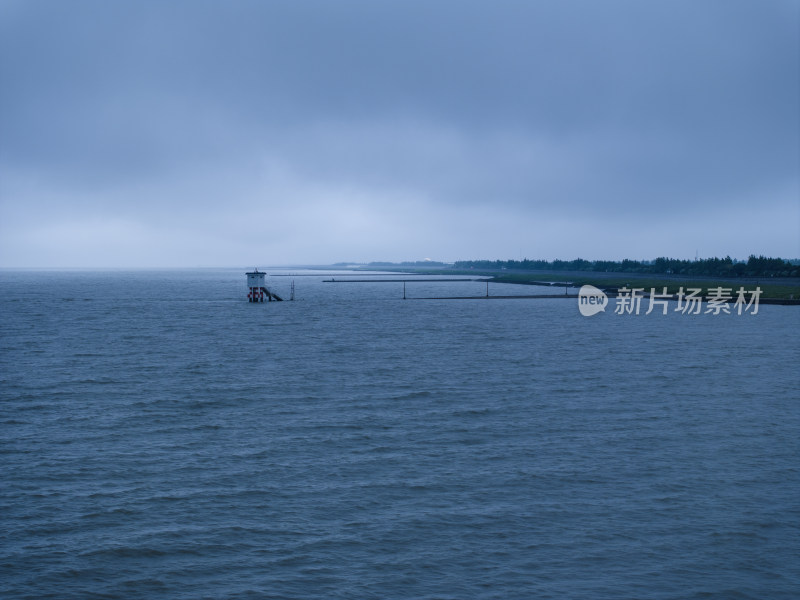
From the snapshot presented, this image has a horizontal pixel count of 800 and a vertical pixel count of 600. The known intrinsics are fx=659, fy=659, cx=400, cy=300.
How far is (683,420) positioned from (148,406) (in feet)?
78.4

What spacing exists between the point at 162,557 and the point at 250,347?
42564mm

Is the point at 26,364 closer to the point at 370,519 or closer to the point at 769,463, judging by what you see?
the point at 370,519

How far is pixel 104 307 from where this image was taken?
115 metres

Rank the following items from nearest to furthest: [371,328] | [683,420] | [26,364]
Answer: [683,420] < [26,364] < [371,328]

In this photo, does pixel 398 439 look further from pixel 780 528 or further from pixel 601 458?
pixel 780 528

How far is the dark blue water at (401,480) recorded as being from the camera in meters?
14.0

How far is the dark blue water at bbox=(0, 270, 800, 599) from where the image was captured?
550 inches

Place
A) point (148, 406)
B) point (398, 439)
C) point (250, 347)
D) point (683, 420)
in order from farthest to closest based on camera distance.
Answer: point (250, 347) < point (148, 406) < point (683, 420) < point (398, 439)


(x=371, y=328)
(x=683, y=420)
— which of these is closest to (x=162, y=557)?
(x=683, y=420)

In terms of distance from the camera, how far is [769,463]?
2138cm

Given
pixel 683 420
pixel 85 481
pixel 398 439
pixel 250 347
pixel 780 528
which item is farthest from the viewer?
pixel 250 347

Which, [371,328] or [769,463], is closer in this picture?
[769,463]

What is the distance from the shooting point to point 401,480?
19578mm

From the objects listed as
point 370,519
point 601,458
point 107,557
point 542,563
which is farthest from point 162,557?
point 601,458
